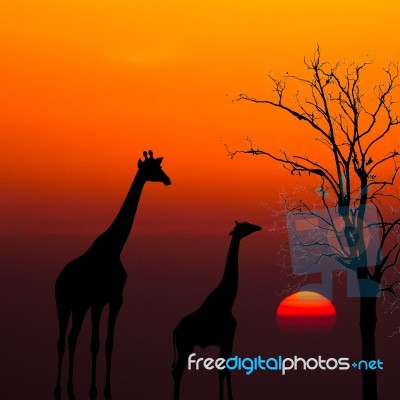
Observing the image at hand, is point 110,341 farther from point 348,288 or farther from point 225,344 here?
point 348,288

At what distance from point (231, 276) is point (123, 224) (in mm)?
2640

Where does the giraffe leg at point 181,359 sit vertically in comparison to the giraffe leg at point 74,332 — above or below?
below

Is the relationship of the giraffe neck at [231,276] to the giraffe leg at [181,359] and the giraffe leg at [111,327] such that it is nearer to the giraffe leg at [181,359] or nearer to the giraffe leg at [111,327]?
the giraffe leg at [181,359]

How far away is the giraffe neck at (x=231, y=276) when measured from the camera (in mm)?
18734

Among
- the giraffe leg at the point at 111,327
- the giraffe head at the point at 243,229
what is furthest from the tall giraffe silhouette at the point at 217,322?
the giraffe leg at the point at 111,327

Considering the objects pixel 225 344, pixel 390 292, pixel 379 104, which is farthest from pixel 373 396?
pixel 379 104

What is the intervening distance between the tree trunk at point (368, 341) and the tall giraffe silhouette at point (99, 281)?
228 inches

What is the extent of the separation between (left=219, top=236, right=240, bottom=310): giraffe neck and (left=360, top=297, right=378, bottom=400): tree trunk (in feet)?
11.5

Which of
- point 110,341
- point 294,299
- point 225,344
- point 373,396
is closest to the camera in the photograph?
point 110,341

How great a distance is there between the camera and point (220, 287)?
1881 cm

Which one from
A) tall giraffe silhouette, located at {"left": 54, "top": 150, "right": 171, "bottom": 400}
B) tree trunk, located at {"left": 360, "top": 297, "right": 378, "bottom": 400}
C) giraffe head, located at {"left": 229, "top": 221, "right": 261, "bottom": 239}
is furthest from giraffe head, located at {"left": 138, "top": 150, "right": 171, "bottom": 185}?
tree trunk, located at {"left": 360, "top": 297, "right": 378, "bottom": 400}

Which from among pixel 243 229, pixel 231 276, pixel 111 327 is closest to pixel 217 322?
pixel 231 276

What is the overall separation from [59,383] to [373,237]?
26.3 ft

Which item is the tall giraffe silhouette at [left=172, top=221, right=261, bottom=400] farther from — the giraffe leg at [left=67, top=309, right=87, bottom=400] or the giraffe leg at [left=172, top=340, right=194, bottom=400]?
the giraffe leg at [left=67, top=309, right=87, bottom=400]
